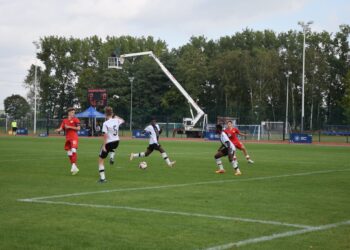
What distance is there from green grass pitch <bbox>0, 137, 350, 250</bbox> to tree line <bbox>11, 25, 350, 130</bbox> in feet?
213

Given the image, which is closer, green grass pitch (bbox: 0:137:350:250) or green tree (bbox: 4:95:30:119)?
green grass pitch (bbox: 0:137:350:250)

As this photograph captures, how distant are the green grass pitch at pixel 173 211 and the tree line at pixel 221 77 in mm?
64931

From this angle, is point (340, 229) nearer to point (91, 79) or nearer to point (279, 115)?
point (279, 115)

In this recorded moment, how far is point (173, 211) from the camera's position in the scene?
964cm

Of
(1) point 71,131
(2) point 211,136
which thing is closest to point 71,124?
Answer: (1) point 71,131

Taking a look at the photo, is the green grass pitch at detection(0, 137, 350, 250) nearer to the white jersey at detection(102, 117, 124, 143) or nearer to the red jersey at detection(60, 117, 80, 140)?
the white jersey at detection(102, 117, 124, 143)

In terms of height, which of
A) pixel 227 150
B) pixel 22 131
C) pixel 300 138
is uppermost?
pixel 227 150

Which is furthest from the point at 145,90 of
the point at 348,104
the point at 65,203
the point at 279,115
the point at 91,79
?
the point at 65,203

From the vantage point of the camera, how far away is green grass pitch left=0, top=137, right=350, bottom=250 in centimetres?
734

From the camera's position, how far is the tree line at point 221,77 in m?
86.9

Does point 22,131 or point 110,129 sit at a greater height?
point 110,129

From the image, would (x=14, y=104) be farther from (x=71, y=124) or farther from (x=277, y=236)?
(x=277, y=236)

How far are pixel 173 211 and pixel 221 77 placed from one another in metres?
81.8

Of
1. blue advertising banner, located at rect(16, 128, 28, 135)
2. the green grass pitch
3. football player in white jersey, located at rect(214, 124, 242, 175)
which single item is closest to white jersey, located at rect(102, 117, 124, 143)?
the green grass pitch
